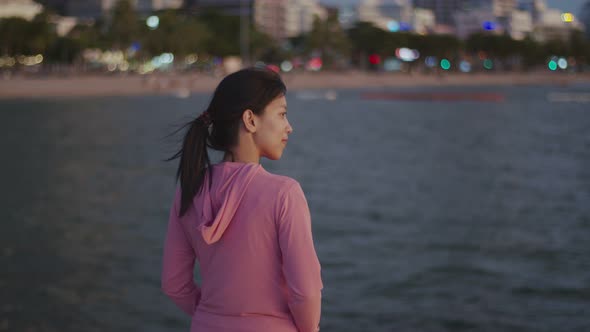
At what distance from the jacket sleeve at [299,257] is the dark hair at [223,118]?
0.37m

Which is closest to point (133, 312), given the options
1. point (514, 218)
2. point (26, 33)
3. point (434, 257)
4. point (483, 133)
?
point (434, 257)

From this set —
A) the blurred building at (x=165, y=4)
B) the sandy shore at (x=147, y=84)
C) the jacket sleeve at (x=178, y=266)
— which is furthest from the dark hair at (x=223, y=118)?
the blurred building at (x=165, y=4)

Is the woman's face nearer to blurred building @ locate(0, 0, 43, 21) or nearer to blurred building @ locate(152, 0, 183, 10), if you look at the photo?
blurred building @ locate(0, 0, 43, 21)

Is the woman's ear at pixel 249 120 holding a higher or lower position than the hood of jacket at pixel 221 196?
higher

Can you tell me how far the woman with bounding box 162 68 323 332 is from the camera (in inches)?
118

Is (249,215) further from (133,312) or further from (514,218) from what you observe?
(514,218)

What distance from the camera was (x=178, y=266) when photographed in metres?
3.41

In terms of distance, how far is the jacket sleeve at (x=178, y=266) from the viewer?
3.33m

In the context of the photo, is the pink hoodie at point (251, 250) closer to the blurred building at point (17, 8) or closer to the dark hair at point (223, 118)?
the dark hair at point (223, 118)

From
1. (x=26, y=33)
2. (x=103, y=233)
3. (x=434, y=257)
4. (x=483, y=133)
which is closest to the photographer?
(x=434, y=257)

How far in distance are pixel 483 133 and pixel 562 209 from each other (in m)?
33.3

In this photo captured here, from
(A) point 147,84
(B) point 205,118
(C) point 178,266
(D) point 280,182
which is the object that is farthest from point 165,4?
(D) point 280,182

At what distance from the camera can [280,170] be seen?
34.2 metres

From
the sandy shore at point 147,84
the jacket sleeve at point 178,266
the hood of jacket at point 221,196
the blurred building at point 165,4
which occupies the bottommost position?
the sandy shore at point 147,84
